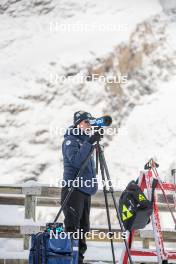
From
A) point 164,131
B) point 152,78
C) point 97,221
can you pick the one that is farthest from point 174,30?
point 97,221

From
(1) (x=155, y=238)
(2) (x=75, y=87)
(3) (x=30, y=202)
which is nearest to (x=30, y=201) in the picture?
(3) (x=30, y=202)

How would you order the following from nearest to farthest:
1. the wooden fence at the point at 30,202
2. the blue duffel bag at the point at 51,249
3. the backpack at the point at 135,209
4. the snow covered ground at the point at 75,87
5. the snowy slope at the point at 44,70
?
the blue duffel bag at the point at 51,249 < the backpack at the point at 135,209 < the wooden fence at the point at 30,202 < the snow covered ground at the point at 75,87 < the snowy slope at the point at 44,70

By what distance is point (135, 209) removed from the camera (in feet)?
17.0

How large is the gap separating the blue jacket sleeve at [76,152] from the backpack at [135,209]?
0.70m

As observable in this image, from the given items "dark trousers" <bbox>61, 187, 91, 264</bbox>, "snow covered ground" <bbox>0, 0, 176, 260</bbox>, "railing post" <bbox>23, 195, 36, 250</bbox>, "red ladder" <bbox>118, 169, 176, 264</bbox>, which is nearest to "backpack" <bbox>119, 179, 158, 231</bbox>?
"red ladder" <bbox>118, 169, 176, 264</bbox>

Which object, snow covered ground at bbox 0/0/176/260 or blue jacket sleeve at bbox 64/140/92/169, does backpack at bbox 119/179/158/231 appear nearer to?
blue jacket sleeve at bbox 64/140/92/169

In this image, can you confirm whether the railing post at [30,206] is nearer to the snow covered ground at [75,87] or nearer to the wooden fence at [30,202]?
the wooden fence at [30,202]

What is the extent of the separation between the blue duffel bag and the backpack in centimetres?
76

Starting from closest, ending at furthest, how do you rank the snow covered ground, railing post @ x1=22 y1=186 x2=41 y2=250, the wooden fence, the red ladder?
the red ladder, the wooden fence, railing post @ x1=22 y1=186 x2=41 y2=250, the snow covered ground

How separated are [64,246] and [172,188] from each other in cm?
188

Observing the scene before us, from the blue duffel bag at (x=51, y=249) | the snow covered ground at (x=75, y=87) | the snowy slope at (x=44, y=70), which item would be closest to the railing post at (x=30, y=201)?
the blue duffel bag at (x=51, y=249)

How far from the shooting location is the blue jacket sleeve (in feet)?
17.9

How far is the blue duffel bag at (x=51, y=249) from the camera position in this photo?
4.83 meters

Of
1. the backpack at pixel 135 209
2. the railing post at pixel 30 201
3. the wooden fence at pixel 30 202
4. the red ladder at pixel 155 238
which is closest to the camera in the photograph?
the backpack at pixel 135 209
